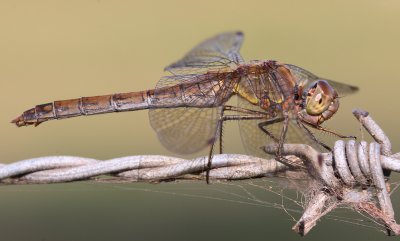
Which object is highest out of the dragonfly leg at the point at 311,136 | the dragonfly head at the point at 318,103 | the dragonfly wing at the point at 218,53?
the dragonfly wing at the point at 218,53

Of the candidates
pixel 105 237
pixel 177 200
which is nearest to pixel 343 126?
pixel 177 200

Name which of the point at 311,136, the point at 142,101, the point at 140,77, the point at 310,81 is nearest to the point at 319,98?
the point at 310,81

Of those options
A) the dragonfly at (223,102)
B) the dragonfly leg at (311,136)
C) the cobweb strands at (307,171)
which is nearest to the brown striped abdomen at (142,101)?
the dragonfly at (223,102)

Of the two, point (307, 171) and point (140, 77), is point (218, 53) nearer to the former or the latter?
point (307, 171)

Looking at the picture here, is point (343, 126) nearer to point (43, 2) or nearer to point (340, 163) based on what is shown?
point (340, 163)

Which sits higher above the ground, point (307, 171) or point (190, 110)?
point (190, 110)

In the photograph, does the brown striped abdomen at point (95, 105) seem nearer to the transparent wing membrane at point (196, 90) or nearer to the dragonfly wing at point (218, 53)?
the transparent wing membrane at point (196, 90)
